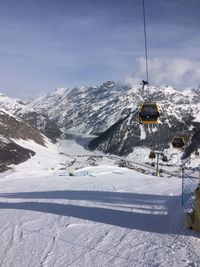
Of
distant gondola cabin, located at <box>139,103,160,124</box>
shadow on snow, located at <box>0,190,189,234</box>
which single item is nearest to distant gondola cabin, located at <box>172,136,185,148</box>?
distant gondola cabin, located at <box>139,103,160,124</box>

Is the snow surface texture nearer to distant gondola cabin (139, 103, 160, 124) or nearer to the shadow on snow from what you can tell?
the shadow on snow

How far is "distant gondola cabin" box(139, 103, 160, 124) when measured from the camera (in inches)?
1220

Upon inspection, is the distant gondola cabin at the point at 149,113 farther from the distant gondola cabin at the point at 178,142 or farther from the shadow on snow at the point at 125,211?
the distant gondola cabin at the point at 178,142

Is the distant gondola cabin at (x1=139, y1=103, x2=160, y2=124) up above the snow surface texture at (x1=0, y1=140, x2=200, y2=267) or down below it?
above

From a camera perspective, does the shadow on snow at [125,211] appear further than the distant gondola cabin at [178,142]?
No

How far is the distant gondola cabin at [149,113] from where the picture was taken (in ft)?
102

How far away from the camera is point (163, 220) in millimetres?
18656

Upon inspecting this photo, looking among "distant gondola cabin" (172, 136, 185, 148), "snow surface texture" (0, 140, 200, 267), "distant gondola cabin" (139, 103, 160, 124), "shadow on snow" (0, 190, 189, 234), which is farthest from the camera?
"distant gondola cabin" (172, 136, 185, 148)

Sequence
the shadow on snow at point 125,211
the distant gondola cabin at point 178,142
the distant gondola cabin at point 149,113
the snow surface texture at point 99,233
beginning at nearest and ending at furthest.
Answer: the snow surface texture at point 99,233 < the shadow on snow at point 125,211 < the distant gondola cabin at point 149,113 < the distant gondola cabin at point 178,142

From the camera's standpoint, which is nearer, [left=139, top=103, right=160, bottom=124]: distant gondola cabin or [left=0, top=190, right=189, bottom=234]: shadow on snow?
[left=0, top=190, right=189, bottom=234]: shadow on snow

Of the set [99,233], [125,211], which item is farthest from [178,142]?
[99,233]

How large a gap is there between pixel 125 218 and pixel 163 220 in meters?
2.01

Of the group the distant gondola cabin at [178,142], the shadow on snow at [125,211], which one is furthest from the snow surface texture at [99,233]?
the distant gondola cabin at [178,142]

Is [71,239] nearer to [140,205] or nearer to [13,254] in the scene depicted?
[13,254]
